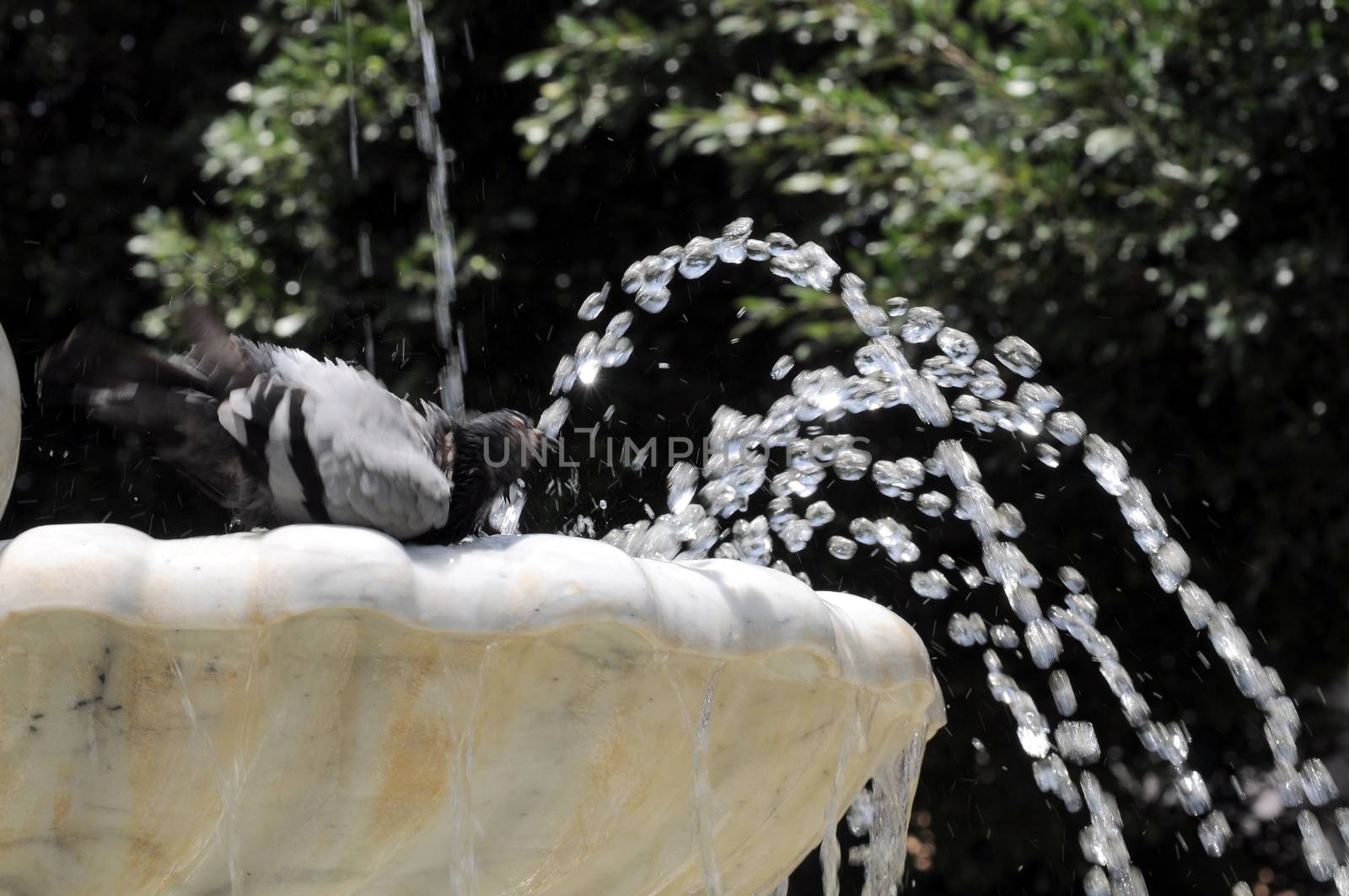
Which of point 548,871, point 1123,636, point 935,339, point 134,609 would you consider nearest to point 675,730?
point 548,871

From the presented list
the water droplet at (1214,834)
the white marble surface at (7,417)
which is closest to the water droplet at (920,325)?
the water droplet at (1214,834)

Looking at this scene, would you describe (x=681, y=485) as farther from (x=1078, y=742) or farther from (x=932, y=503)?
(x=1078, y=742)

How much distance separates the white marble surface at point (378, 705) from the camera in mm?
1315

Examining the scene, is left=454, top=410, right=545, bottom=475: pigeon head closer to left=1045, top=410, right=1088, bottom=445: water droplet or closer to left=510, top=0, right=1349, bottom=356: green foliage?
left=1045, top=410, right=1088, bottom=445: water droplet

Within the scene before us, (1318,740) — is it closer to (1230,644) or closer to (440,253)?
(1230,644)

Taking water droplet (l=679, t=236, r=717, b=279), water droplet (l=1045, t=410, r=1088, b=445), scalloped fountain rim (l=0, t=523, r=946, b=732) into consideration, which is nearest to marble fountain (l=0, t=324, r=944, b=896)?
scalloped fountain rim (l=0, t=523, r=946, b=732)

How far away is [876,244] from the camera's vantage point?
13.4ft

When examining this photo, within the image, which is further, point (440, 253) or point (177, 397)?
point (440, 253)

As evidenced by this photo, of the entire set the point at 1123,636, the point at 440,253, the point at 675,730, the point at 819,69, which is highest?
the point at 675,730

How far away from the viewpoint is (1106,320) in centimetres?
384

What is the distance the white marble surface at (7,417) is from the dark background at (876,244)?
2.62 m

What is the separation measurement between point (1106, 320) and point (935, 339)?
1.37 ft

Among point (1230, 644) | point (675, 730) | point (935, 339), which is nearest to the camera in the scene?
point (675, 730)

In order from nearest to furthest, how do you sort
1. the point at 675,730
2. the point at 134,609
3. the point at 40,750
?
the point at 134,609 → the point at 40,750 → the point at 675,730
